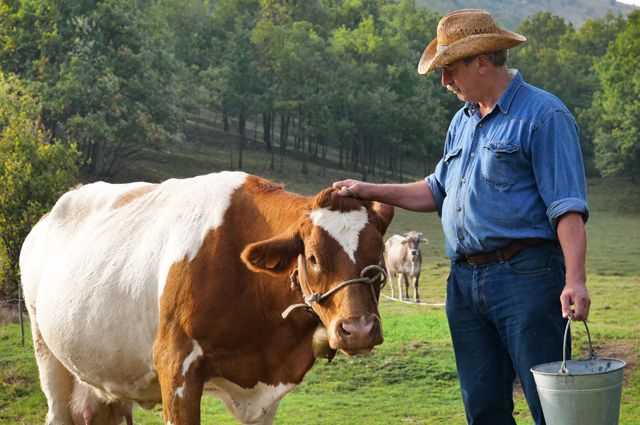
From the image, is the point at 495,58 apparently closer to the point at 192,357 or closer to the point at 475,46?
the point at 475,46

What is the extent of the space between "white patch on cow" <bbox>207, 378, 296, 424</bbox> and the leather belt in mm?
1660

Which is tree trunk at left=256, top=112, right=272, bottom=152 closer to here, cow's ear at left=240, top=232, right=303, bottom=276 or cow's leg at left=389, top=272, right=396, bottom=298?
cow's leg at left=389, top=272, right=396, bottom=298

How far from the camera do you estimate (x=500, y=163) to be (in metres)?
5.05

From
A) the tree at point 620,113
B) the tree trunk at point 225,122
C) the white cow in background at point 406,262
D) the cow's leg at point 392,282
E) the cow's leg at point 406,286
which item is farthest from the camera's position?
the tree trunk at point 225,122

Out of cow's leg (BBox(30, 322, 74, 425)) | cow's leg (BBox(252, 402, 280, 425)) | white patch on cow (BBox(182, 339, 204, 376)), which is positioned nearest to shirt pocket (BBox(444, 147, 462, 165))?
white patch on cow (BBox(182, 339, 204, 376))

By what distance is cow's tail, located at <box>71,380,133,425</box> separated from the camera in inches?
316

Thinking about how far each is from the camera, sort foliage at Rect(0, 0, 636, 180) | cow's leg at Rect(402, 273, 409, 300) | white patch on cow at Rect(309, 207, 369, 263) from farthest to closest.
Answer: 1. foliage at Rect(0, 0, 636, 180)
2. cow's leg at Rect(402, 273, 409, 300)
3. white patch on cow at Rect(309, 207, 369, 263)

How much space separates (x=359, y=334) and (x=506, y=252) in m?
0.84

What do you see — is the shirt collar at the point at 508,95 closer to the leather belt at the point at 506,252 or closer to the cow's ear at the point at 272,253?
the leather belt at the point at 506,252

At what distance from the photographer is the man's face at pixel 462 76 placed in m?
5.10

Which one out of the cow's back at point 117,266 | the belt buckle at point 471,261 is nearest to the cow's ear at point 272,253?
the cow's back at point 117,266

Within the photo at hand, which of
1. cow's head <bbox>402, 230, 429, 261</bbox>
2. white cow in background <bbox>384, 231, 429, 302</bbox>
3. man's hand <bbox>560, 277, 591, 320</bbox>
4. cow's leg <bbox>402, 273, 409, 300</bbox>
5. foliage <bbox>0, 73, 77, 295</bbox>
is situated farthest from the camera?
cow's head <bbox>402, 230, 429, 261</bbox>

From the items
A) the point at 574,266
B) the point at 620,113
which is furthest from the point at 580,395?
the point at 620,113

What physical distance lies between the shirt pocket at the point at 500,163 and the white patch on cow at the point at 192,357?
208cm
